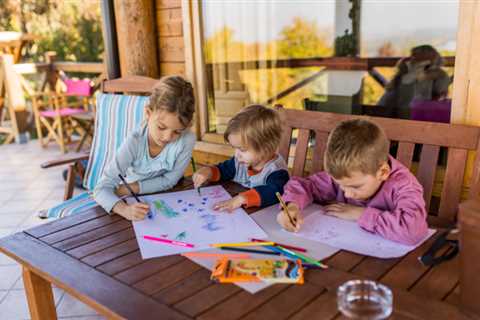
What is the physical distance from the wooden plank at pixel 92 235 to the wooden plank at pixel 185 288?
1.45ft

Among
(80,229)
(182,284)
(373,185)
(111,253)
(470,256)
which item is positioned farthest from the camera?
(80,229)

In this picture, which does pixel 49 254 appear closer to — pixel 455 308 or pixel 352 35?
pixel 455 308

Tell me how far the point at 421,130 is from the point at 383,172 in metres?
0.38

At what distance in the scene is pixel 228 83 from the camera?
3314mm

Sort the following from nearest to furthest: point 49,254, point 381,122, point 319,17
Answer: point 49,254, point 381,122, point 319,17

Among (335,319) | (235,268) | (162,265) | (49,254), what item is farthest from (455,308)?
(49,254)

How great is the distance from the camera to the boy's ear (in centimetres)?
145

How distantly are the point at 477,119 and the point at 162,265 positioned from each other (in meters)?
1.31

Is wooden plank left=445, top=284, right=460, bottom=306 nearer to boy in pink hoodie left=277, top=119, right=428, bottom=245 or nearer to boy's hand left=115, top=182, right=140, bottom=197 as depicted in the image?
boy in pink hoodie left=277, top=119, right=428, bottom=245

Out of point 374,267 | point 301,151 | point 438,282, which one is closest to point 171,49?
point 301,151

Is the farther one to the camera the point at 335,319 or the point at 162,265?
the point at 162,265

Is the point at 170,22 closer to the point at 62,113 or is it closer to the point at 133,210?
the point at 133,210

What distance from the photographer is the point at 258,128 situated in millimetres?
1771

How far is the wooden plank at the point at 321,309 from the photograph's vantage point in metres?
1.02
